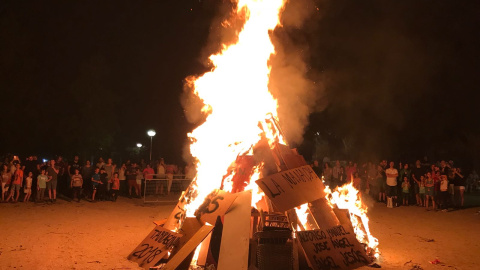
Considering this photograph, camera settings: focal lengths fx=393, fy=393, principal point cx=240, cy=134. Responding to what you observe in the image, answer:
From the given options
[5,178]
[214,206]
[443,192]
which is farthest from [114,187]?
[443,192]

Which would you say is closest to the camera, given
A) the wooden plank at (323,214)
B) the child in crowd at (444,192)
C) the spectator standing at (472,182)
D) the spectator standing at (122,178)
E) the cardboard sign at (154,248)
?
the cardboard sign at (154,248)

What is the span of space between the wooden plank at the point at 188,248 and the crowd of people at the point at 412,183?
8.47 m

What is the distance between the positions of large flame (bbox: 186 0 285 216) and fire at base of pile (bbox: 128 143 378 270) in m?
1.49

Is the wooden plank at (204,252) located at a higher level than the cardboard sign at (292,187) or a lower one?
lower

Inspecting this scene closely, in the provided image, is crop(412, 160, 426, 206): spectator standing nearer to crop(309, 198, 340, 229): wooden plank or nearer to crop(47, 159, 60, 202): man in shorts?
crop(309, 198, 340, 229): wooden plank

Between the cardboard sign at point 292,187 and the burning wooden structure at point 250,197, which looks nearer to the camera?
the burning wooden structure at point 250,197

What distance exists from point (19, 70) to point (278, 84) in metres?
16.4

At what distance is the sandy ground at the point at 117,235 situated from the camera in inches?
288

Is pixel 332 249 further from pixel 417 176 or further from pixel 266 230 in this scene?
pixel 417 176

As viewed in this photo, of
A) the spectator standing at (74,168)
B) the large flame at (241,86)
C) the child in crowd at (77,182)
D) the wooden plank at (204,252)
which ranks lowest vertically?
the wooden plank at (204,252)

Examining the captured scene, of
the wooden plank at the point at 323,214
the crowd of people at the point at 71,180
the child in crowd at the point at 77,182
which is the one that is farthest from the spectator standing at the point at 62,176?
the wooden plank at the point at 323,214

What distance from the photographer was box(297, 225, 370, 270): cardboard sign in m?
6.82

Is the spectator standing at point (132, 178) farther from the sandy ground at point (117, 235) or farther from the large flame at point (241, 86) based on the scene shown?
the large flame at point (241, 86)

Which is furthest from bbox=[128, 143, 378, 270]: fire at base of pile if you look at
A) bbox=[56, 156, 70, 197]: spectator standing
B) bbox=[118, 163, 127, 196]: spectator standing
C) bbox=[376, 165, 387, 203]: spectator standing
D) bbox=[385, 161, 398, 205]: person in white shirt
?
bbox=[56, 156, 70, 197]: spectator standing
